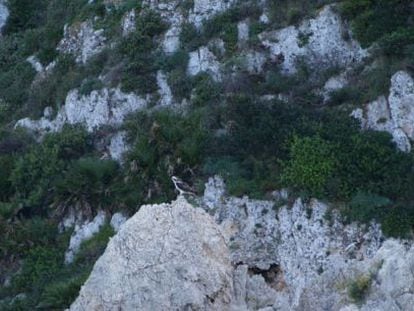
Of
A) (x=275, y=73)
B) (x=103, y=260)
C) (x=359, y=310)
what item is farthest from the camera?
(x=275, y=73)

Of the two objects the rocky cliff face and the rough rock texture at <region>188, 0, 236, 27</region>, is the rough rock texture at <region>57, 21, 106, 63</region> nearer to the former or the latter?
the rough rock texture at <region>188, 0, 236, 27</region>

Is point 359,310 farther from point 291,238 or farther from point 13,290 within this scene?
point 13,290

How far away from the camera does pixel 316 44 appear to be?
31219 mm

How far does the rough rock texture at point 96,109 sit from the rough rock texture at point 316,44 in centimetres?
426

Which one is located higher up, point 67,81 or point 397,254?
point 397,254

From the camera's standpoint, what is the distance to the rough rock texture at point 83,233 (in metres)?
29.6

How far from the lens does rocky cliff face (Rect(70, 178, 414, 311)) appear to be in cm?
2428

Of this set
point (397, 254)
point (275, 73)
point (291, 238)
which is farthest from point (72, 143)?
point (397, 254)

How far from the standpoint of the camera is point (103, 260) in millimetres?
25562

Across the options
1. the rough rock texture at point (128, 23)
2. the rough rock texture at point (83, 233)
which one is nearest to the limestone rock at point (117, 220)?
the rough rock texture at point (83, 233)

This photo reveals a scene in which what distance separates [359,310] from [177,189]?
7.47 metres

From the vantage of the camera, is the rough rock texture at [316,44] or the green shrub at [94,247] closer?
the green shrub at [94,247]

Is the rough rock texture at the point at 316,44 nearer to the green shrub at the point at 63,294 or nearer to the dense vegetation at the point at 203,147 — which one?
the dense vegetation at the point at 203,147

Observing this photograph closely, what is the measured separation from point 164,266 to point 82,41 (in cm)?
1279
